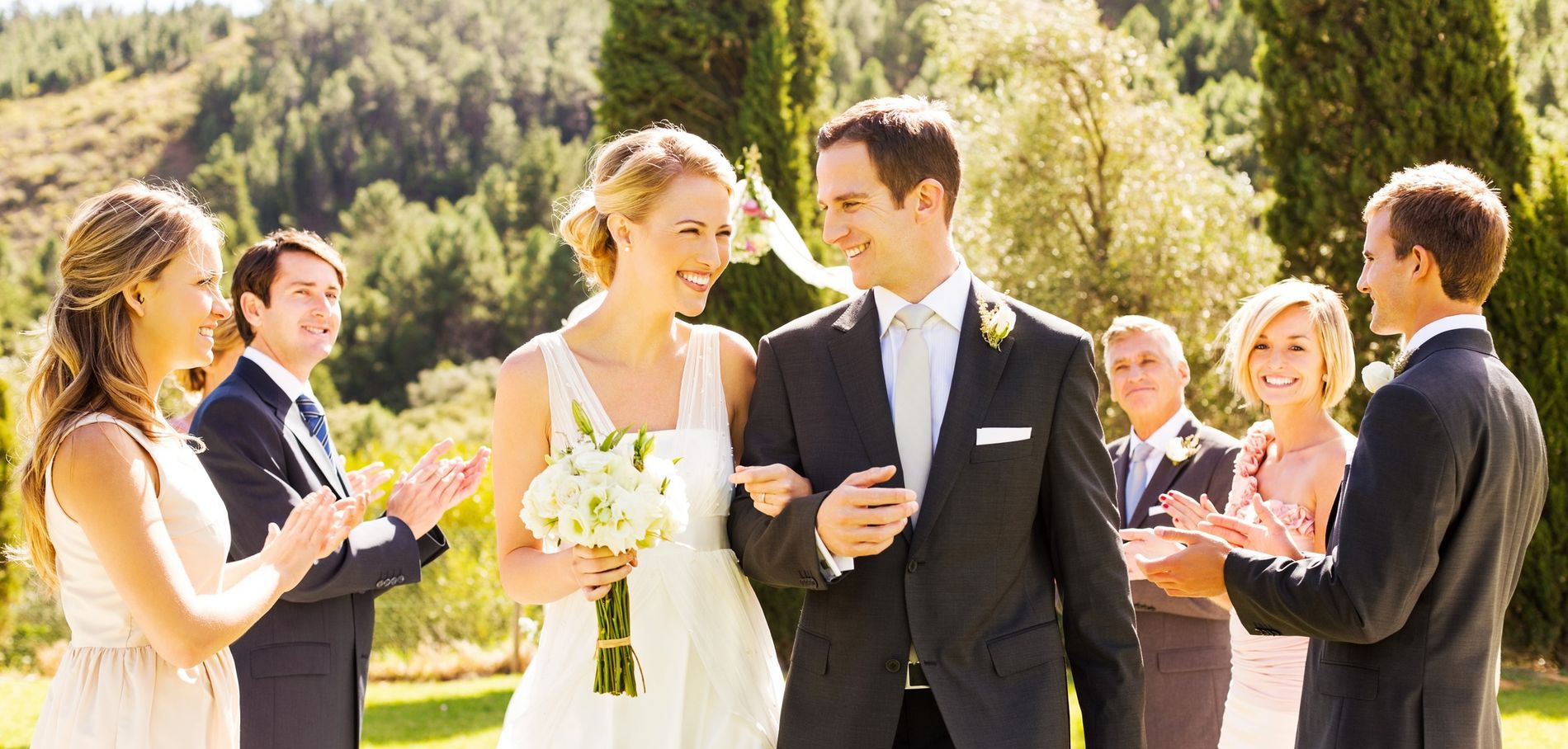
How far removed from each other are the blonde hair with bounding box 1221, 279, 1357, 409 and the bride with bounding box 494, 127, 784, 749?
221cm

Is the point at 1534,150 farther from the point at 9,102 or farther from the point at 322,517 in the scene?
the point at 9,102

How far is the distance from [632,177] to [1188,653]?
10.6 feet

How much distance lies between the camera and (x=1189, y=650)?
18.0 ft

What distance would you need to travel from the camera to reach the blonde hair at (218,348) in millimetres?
5566

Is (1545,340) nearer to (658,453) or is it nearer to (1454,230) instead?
(1454,230)

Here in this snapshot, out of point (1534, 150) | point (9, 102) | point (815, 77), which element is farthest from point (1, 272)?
point (1534, 150)

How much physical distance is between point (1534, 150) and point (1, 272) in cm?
6296

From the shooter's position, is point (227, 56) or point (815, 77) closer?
point (815, 77)

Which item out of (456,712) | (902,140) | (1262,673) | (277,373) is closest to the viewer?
(902,140)

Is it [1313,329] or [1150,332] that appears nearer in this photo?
[1313,329]

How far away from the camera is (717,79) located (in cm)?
1412

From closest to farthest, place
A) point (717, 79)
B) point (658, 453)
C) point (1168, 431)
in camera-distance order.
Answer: point (658, 453) < point (1168, 431) < point (717, 79)

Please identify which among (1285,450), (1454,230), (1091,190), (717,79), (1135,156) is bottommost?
(1285,450)

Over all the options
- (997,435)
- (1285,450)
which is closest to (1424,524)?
(997,435)
